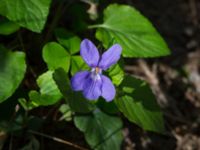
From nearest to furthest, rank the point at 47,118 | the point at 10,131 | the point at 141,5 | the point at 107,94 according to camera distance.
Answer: the point at 107,94 < the point at 10,131 < the point at 47,118 < the point at 141,5

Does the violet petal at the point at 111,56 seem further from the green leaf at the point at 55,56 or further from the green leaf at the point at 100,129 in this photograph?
the green leaf at the point at 100,129

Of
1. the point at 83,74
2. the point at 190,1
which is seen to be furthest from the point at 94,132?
the point at 190,1

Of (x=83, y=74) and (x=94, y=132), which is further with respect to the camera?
(x=94, y=132)

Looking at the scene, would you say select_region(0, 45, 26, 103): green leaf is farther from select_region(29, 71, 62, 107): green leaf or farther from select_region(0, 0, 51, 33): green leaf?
select_region(0, 0, 51, 33): green leaf

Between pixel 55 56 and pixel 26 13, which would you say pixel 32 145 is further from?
→ pixel 26 13

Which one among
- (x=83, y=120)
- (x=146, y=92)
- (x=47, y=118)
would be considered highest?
(x=146, y=92)

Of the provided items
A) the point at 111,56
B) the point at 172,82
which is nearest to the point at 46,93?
the point at 111,56

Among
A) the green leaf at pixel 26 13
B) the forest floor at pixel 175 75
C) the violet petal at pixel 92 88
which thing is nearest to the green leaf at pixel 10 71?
the green leaf at pixel 26 13

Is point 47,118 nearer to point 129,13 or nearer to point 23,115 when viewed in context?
point 23,115
